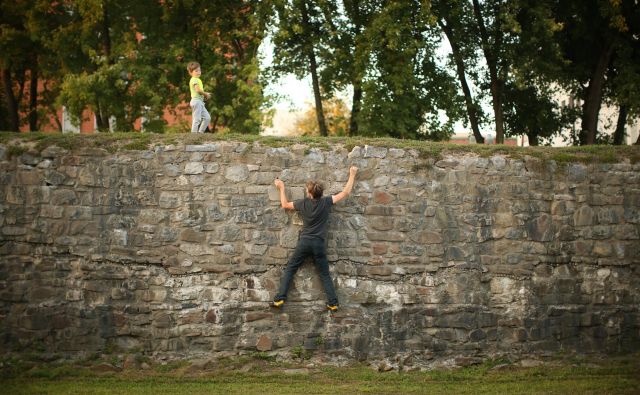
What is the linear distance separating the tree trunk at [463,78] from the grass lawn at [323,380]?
389 inches

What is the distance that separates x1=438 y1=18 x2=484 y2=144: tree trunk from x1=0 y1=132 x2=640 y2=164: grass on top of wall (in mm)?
8362

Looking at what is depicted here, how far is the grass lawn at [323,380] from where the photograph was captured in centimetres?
958

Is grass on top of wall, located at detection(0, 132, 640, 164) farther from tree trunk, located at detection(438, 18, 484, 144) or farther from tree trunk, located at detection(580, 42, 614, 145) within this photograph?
tree trunk, located at detection(438, 18, 484, 144)

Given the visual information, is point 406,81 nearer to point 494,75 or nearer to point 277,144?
point 494,75

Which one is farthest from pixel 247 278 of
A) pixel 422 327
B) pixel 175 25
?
pixel 175 25

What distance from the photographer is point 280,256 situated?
10.7 metres

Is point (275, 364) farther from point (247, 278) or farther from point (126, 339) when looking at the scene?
point (126, 339)

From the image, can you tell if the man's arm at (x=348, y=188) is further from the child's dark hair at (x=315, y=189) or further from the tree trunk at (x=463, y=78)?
the tree trunk at (x=463, y=78)

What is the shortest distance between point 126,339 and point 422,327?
12.9ft

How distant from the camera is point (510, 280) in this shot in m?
11.1

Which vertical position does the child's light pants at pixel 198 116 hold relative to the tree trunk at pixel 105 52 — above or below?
below

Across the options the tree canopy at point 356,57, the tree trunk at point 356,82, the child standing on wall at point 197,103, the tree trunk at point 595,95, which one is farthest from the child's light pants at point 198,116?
the tree trunk at point 595,95

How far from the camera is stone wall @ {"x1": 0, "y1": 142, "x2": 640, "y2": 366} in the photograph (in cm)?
1050

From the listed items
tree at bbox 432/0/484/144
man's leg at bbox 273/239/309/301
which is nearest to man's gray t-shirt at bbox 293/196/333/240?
man's leg at bbox 273/239/309/301
